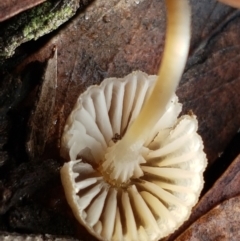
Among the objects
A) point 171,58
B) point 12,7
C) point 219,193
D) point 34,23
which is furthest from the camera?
point 219,193

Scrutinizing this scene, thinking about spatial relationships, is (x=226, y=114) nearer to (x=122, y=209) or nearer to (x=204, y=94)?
(x=204, y=94)

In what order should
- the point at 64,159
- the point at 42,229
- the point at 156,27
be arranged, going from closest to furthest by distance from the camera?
the point at 42,229 < the point at 64,159 < the point at 156,27

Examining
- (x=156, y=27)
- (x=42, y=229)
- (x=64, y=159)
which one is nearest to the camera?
(x=42, y=229)

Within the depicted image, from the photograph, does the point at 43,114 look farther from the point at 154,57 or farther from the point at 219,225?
the point at 219,225

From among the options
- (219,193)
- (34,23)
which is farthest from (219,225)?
(34,23)

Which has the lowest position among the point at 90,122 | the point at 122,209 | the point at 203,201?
the point at 203,201

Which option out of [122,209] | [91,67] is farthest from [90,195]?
[91,67]
